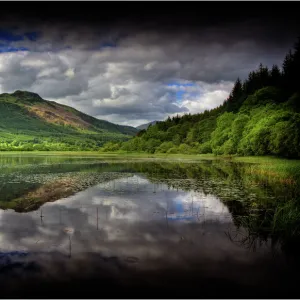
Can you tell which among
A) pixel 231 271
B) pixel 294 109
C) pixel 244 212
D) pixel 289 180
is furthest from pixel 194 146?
pixel 231 271

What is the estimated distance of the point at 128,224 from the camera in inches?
694

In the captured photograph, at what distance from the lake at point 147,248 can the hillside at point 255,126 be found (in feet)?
116

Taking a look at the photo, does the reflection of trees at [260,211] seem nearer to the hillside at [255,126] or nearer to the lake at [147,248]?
the lake at [147,248]

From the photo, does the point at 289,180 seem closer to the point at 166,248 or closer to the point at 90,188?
the point at 90,188

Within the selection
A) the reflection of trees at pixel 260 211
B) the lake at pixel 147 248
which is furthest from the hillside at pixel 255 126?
the lake at pixel 147 248

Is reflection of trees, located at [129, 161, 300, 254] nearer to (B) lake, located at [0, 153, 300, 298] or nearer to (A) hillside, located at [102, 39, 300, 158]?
(B) lake, located at [0, 153, 300, 298]

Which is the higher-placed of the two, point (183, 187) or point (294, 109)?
point (294, 109)

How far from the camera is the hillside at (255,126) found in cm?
5635

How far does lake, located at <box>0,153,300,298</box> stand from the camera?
33.0 ft

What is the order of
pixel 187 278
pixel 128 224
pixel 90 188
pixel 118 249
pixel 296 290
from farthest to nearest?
1. pixel 90 188
2. pixel 128 224
3. pixel 118 249
4. pixel 187 278
5. pixel 296 290

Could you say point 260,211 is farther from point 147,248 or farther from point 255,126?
point 255,126

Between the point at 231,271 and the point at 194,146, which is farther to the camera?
the point at 194,146

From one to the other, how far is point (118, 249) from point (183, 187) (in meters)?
19.3

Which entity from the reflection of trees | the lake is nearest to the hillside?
the reflection of trees
